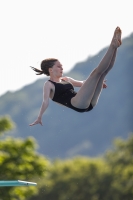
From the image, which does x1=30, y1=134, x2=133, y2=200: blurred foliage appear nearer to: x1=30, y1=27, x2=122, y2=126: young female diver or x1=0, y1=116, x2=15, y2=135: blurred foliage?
x1=0, y1=116, x2=15, y2=135: blurred foliage

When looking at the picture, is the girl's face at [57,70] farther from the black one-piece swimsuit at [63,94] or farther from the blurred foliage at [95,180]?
the blurred foliage at [95,180]

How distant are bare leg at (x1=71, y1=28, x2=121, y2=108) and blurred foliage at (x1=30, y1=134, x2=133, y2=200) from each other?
63.2m

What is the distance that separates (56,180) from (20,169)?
49931mm

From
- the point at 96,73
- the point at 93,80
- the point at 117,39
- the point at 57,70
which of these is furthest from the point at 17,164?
the point at 117,39

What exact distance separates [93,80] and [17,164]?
98.0 feet

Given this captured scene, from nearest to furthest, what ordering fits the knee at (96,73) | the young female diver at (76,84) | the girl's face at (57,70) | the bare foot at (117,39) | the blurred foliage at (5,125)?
the bare foot at (117,39) < the young female diver at (76,84) < the knee at (96,73) < the girl's face at (57,70) < the blurred foliage at (5,125)

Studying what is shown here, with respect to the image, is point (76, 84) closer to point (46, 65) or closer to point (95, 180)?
point (46, 65)

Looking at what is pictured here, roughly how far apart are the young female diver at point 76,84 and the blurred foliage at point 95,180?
206 feet

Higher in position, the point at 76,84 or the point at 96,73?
the point at 96,73

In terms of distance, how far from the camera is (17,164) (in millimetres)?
41219

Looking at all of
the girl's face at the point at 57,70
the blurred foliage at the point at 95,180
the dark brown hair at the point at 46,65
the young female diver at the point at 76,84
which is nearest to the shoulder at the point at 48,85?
the young female diver at the point at 76,84

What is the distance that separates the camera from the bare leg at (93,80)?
37.3 feet

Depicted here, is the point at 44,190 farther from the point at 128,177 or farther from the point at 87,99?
the point at 87,99

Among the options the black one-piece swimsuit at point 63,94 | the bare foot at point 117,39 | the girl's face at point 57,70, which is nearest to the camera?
the bare foot at point 117,39
